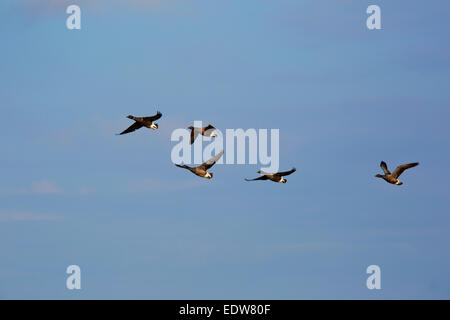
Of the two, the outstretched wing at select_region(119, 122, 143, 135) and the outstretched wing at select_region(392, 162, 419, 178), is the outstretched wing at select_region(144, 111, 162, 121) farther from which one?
the outstretched wing at select_region(392, 162, 419, 178)

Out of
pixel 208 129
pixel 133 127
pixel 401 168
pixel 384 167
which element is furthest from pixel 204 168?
pixel 401 168

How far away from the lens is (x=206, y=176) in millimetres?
96875

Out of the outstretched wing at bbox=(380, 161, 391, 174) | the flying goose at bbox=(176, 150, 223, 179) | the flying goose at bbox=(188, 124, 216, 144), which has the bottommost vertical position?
the flying goose at bbox=(176, 150, 223, 179)

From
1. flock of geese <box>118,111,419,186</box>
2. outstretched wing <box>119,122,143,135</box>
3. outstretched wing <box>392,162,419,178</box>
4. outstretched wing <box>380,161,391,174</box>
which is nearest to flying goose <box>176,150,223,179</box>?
flock of geese <box>118,111,419,186</box>

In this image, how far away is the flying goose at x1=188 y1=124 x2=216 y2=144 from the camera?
10008 cm

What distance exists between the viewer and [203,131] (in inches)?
3981
